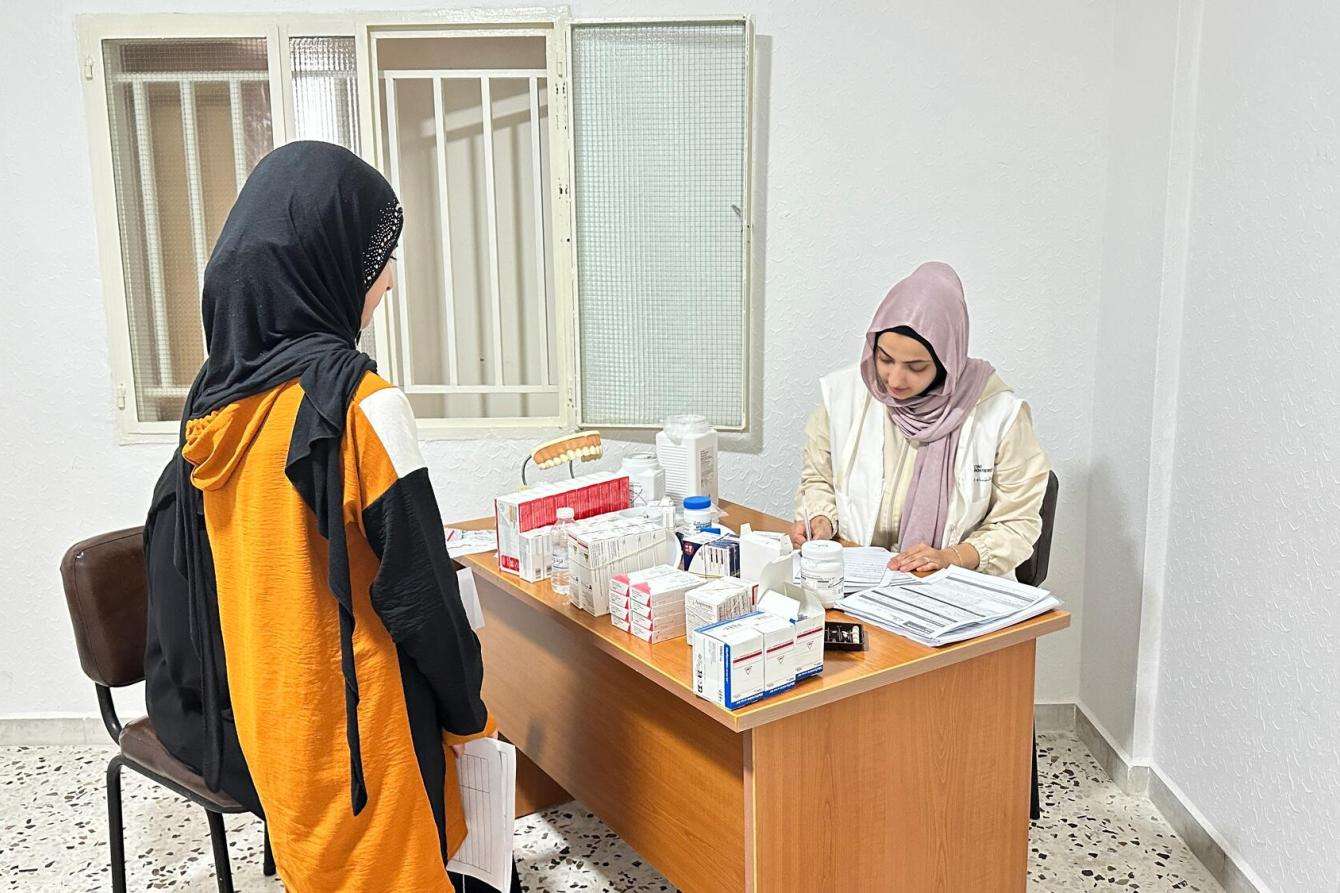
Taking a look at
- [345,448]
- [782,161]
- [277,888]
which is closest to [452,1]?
[782,161]

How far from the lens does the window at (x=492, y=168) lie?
265cm

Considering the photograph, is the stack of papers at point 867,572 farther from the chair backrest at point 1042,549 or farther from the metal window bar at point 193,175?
the metal window bar at point 193,175

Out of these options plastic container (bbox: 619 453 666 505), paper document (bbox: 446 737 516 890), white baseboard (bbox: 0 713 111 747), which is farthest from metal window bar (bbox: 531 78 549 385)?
white baseboard (bbox: 0 713 111 747)

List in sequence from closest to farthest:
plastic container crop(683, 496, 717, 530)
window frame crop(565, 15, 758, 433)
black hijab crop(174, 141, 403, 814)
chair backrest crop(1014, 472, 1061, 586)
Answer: black hijab crop(174, 141, 403, 814) < plastic container crop(683, 496, 717, 530) < chair backrest crop(1014, 472, 1061, 586) < window frame crop(565, 15, 758, 433)

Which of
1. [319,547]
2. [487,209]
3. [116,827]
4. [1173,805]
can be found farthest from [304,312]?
[1173,805]

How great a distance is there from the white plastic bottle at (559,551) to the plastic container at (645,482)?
26 centimetres

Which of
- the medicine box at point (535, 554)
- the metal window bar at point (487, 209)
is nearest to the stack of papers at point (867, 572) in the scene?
the medicine box at point (535, 554)

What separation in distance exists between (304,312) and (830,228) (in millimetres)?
1743

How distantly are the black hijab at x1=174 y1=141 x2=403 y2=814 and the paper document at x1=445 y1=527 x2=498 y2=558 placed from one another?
2.55 feet

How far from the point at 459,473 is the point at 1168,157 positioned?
6.81 ft

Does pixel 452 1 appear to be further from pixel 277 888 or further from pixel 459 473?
pixel 277 888

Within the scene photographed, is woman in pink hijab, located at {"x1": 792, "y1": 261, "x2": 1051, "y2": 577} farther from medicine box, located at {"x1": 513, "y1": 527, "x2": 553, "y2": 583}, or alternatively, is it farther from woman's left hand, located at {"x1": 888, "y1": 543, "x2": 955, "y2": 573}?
medicine box, located at {"x1": 513, "y1": 527, "x2": 553, "y2": 583}

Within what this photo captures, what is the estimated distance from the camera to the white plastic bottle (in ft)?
6.49

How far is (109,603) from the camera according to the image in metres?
1.96
